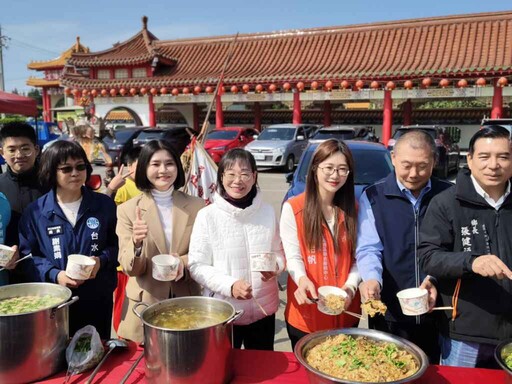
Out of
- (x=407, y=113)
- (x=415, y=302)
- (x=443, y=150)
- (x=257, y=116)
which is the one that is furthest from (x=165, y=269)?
(x=257, y=116)

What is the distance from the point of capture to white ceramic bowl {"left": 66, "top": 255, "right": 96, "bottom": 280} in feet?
6.00

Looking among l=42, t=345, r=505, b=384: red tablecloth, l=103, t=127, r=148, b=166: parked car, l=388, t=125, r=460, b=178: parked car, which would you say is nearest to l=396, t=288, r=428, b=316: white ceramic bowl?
l=42, t=345, r=505, b=384: red tablecloth

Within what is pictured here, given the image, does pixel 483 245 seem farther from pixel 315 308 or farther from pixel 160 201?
pixel 160 201

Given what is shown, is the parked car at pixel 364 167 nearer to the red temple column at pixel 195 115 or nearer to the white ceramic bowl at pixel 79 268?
the white ceramic bowl at pixel 79 268

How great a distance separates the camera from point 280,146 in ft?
44.9

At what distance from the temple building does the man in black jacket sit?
11954 mm

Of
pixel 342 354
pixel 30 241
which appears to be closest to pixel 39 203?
pixel 30 241

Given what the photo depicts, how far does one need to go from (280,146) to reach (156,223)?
11582 millimetres

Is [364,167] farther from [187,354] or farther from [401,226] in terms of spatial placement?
[187,354]

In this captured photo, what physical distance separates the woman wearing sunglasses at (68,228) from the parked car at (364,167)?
140 inches

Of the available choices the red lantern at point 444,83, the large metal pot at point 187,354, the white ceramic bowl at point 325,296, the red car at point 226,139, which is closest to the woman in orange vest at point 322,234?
the white ceramic bowl at point 325,296

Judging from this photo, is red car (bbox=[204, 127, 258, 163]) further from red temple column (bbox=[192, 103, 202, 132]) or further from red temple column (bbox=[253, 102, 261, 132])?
red temple column (bbox=[192, 103, 202, 132])

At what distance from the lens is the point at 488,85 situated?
45.5 feet

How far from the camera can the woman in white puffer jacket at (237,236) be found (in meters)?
2.15
